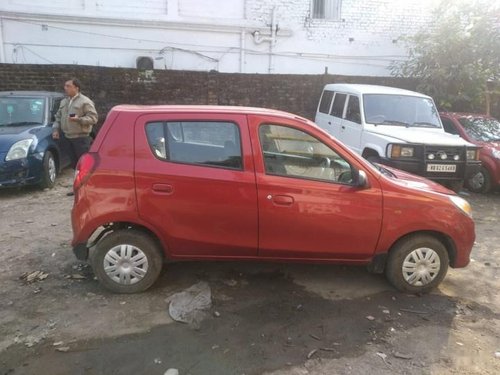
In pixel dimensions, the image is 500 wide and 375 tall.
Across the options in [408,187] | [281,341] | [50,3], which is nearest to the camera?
[281,341]

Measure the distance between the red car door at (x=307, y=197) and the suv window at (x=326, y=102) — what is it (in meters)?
5.60

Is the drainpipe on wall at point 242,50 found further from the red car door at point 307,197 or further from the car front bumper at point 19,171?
the red car door at point 307,197

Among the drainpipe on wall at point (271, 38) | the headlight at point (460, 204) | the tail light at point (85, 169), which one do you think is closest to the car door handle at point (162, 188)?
the tail light at point (85, 169)

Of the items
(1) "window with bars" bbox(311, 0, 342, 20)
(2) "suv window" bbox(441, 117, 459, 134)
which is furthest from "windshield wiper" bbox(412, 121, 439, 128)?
(1) "window with bars" bbox(311, 0, 342, 20)

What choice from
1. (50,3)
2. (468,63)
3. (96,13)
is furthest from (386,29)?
(50,3)

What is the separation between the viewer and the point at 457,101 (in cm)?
1080

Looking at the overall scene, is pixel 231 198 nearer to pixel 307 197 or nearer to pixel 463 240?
pixel 307 197

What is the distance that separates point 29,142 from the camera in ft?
22.9

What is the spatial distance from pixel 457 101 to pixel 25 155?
9345 millimetres

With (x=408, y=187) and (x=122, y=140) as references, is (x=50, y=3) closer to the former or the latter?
(x=122, y=140)

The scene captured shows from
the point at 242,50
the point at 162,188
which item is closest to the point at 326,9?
the point at 242,50

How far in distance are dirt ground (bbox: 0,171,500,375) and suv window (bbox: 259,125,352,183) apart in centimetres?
110

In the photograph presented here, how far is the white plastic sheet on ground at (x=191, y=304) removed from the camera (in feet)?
12.0

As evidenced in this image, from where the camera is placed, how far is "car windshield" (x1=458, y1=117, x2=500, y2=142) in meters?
8.57
